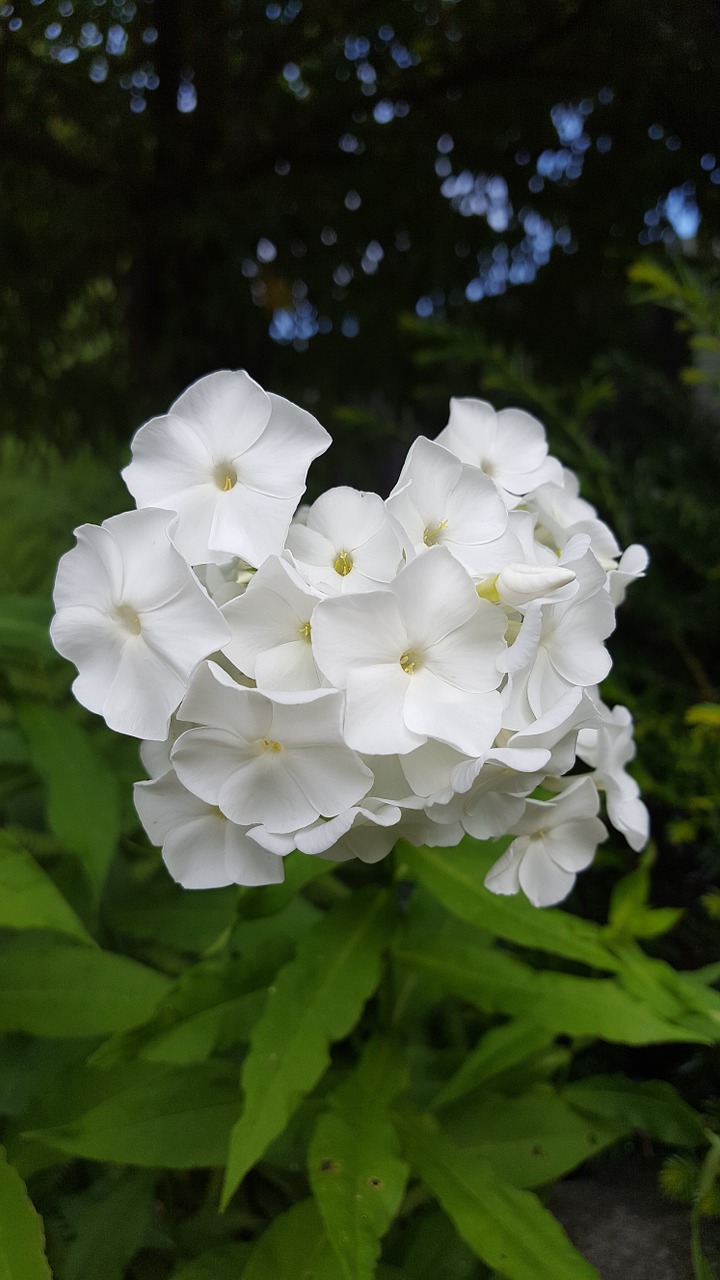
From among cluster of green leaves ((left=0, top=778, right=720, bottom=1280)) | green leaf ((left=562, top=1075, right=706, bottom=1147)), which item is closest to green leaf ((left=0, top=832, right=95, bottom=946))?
cluster of green leaves ((left=0, top=778, right=720, bottom=1280))

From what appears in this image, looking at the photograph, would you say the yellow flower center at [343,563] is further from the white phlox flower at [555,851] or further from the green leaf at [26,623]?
the green leaf at [26,623]

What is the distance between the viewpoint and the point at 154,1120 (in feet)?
1.98

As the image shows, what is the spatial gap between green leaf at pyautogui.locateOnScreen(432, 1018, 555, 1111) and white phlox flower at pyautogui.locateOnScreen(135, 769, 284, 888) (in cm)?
31

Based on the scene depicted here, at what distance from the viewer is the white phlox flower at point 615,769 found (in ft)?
1.78

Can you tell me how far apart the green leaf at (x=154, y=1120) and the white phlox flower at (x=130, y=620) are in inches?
12.4

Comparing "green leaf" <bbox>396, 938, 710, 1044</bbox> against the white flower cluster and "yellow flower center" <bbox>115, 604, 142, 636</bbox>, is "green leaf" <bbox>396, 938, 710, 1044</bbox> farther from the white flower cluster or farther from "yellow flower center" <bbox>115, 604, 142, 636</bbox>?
"yellow flower center" <bbox>115, 604, 142, 636</bbox>

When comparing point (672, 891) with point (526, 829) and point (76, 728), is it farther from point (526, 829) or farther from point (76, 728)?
point (76, 728)

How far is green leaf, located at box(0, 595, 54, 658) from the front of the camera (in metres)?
0.68

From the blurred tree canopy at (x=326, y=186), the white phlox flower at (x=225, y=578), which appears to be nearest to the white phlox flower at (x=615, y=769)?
the white phlox flower at (x=225, y=578)

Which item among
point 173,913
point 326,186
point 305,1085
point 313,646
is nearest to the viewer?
point 313,646

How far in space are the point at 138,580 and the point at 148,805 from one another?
128mm

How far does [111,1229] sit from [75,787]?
320mm

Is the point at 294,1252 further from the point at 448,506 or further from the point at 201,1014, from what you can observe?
the point at 448,506

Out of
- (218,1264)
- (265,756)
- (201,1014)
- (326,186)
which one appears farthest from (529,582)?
(326,186)
